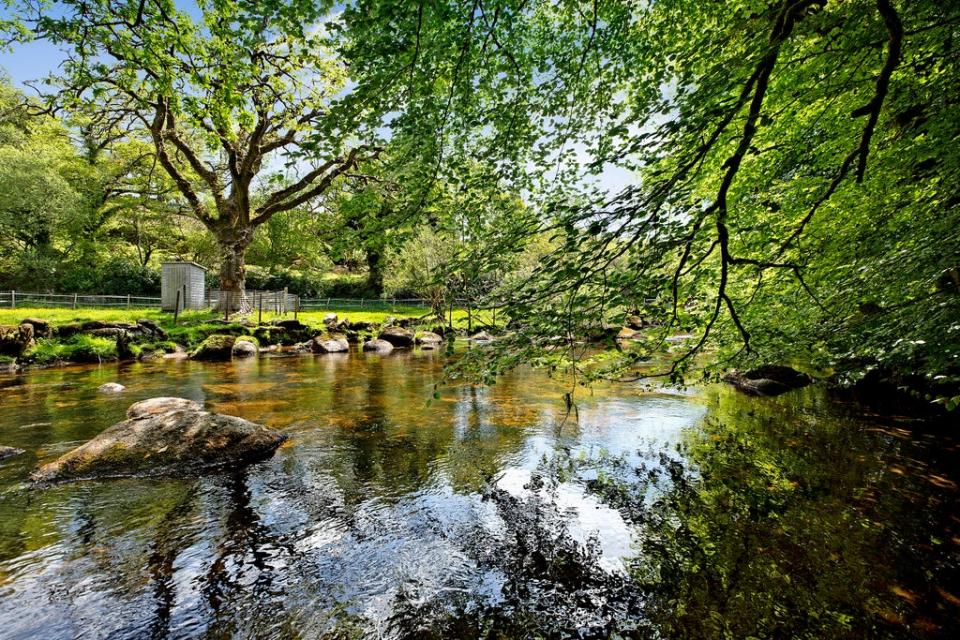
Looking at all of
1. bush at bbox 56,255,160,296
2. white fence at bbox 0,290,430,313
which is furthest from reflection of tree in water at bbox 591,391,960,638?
bush at bbox 56,255,160,296

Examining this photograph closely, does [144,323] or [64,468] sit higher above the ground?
[144,323]

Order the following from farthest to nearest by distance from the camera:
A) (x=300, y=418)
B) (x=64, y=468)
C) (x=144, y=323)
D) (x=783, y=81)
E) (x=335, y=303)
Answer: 1. (x=335, y=303)
2. (x=144, y=323)
3. (x=300, y=418)
4. (x=64, y=468)
5. (x=783, y=81)

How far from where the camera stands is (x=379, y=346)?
24.2m

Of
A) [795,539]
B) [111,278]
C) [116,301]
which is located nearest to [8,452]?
[795,539]

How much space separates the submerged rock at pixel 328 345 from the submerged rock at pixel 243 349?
8.70 ft

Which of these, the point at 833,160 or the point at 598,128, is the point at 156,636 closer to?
the point at 598,128

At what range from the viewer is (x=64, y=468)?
6340mm

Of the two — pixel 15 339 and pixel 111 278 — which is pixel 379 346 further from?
pixel 111 278

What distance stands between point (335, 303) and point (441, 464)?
134 ft

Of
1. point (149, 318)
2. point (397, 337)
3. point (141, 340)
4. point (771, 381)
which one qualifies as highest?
point (149, 318)

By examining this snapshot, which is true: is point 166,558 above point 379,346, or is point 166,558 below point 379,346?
below

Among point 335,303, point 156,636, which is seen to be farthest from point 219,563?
point 335,303

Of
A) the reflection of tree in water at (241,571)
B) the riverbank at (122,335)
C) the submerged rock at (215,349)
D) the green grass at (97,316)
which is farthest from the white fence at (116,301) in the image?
the reflection of tree in water at (241,571)

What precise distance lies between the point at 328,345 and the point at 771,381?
61.8ft
